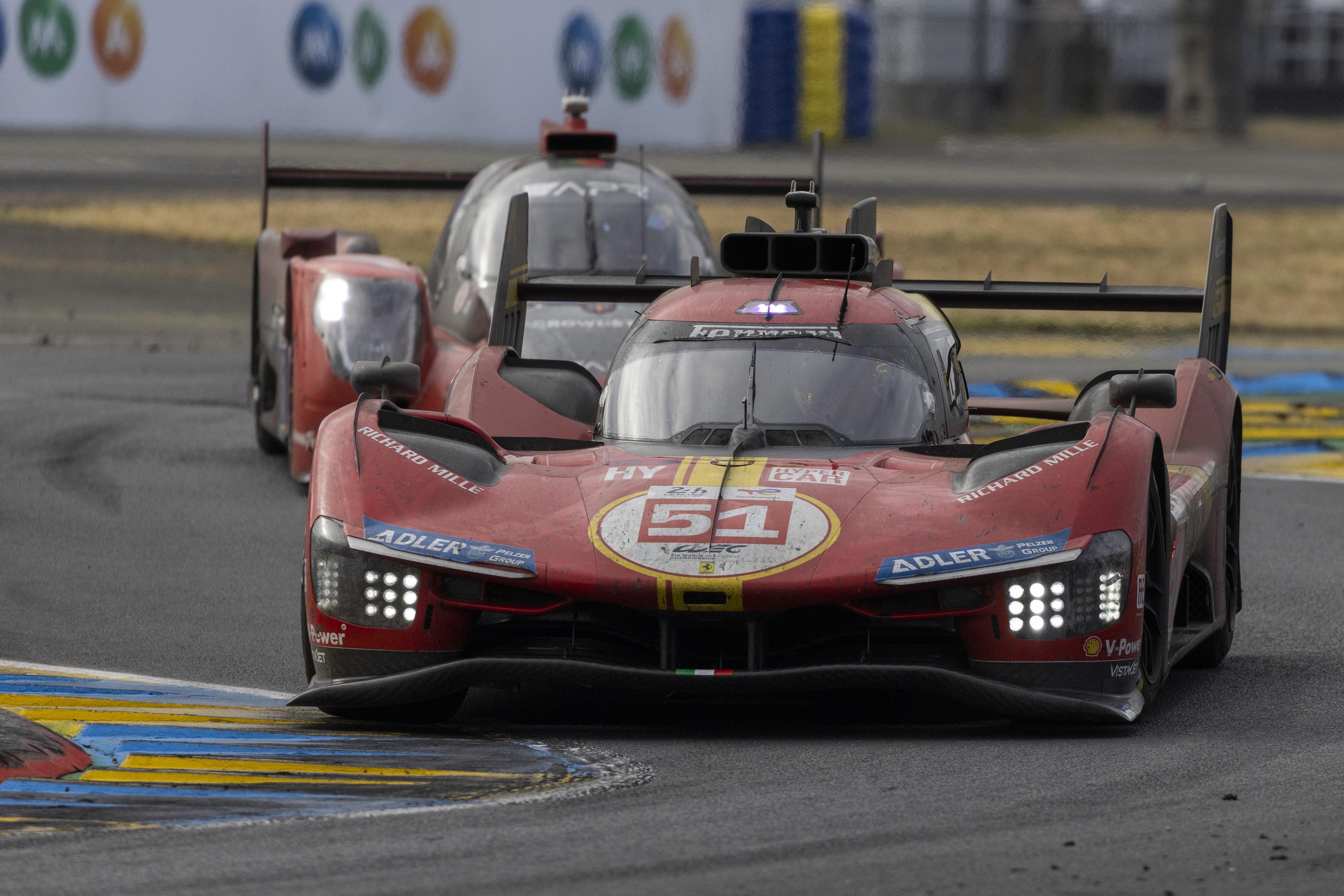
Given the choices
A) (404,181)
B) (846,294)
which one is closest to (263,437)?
(404,181)

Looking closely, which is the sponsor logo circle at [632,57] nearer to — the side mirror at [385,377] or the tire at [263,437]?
the tire at [263,437]

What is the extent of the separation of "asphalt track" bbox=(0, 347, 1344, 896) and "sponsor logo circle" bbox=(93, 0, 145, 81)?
21.9 meters

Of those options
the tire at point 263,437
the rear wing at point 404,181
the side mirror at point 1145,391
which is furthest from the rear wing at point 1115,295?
the tire at point 263,437

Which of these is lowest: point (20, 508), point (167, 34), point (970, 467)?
point (20, 508)

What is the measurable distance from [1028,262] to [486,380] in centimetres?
1745

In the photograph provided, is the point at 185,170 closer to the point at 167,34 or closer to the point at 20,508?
the point at 167,34

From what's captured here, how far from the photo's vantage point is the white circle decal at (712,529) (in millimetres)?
6184

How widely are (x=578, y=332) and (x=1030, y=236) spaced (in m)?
16.8

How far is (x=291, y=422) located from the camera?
38.8ft

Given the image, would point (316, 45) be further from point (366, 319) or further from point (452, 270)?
point (366, 319)

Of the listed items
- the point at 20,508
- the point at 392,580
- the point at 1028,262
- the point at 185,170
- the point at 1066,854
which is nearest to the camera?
the point at 1066,854

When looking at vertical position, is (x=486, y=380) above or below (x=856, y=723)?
above

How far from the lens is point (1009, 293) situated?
8.95 m

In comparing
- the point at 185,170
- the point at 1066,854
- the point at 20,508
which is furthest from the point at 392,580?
the point at 185,170
